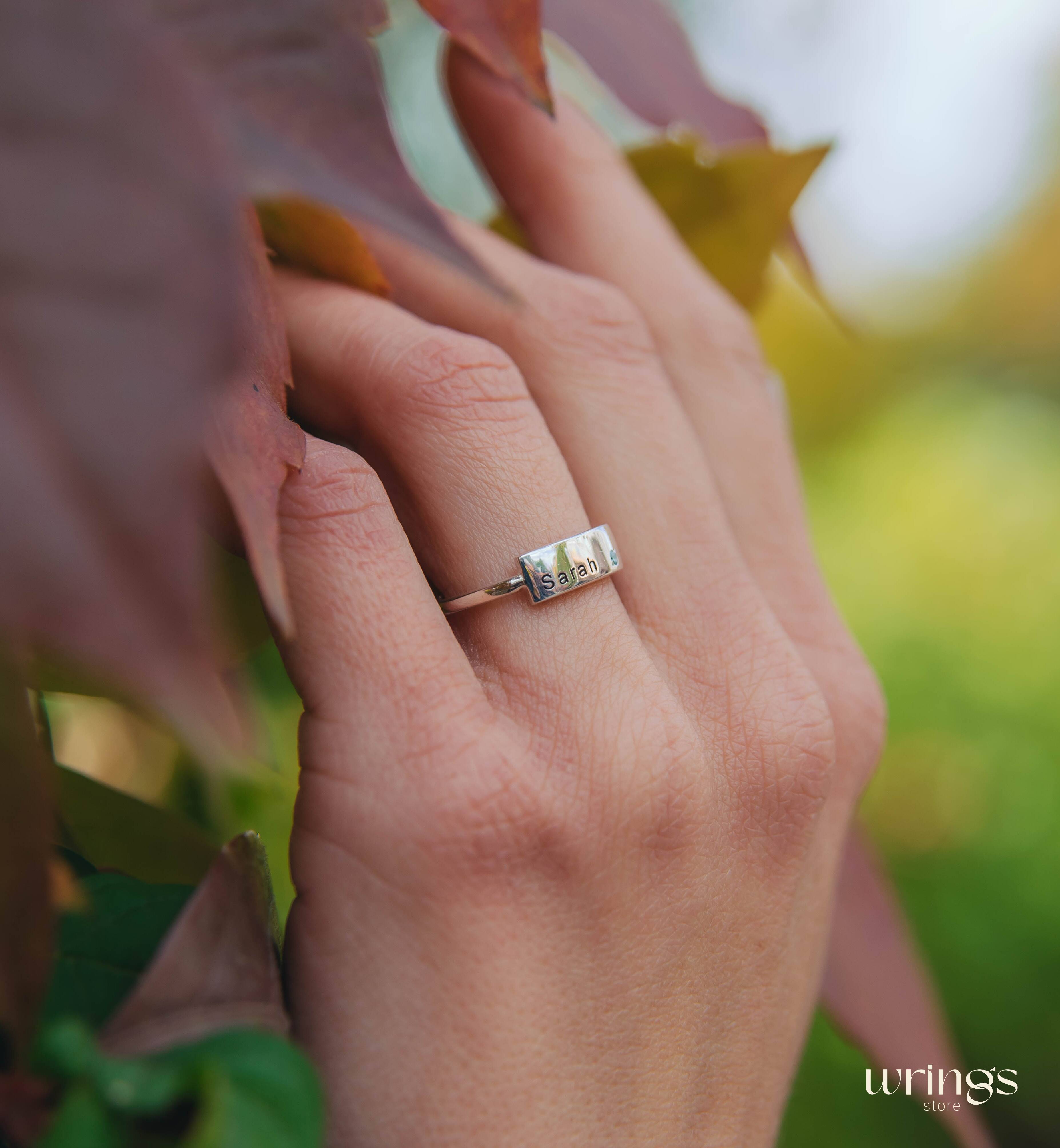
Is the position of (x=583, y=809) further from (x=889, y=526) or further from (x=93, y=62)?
(x=889, y=526)

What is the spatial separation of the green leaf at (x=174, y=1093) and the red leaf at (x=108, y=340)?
4.9 inches

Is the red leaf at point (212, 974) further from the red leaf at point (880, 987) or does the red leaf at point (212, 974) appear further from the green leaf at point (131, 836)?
the red leaf at point (880, 987)

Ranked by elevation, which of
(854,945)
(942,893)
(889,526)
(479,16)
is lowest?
(942,893)

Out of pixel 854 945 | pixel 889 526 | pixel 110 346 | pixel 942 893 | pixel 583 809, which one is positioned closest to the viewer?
pixel 110 346

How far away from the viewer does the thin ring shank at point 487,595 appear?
0.43 metres

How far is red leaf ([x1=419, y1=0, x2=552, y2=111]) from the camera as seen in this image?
1.04 ft

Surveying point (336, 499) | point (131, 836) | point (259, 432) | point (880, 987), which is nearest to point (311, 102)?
point (259, 432)

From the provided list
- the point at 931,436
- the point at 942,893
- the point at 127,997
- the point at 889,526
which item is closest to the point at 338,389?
the point at 127,997

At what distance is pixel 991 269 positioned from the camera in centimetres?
541

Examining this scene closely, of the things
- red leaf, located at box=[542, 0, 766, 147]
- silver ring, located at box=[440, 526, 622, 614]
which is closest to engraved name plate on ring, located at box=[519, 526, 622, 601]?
silver ring, located at box=[440, 526, 622, 614]

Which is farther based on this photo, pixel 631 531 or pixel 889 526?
pixel 889 526

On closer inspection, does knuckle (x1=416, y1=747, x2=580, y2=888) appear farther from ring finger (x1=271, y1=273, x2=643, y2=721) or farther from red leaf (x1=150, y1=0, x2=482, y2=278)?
Result: red leaf (x1=150, y1=0, x2=482, y2=278)

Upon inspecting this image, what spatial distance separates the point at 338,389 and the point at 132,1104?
1.06 feet

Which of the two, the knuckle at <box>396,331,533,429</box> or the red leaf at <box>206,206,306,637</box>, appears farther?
the knuckle at <box>396,331,533,429</box>
